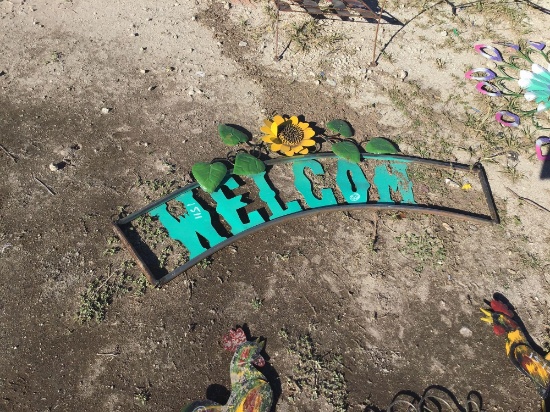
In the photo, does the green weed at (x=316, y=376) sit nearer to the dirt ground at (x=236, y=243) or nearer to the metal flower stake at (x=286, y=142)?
the dirt ground at (x=236, y=243)

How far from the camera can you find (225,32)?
19.4 feet

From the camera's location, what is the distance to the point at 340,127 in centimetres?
485

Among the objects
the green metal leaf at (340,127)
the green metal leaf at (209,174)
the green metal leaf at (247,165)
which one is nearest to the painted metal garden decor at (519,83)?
the green metal leaf at (340,127)

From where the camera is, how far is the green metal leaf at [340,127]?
4.82m

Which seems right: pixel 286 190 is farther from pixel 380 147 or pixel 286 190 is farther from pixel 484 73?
pixel 484 73

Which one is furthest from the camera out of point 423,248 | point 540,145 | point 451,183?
point 540,145

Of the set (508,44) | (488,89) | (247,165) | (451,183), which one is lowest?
(451,183)

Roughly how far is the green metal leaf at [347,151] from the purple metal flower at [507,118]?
1795 millimetres

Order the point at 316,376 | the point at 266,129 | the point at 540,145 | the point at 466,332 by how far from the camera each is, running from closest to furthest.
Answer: the point at 316,376 → the point at 466,332 → the point at 266,129 → the point at 540,145

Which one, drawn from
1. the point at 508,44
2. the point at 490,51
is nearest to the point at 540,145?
the point at 490,51

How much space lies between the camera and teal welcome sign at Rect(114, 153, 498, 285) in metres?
3.88

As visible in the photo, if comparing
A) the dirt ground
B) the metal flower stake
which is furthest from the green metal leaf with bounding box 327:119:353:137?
the dirt ground

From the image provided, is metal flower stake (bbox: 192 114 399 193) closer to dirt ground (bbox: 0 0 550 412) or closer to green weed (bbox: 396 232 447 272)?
dirt ground (bbox: 0 0 550 412)

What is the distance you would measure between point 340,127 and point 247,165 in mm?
1143
